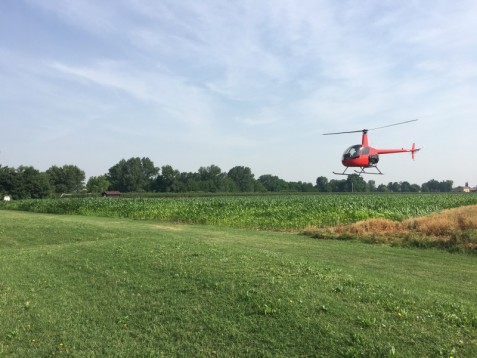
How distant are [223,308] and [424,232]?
1348cm

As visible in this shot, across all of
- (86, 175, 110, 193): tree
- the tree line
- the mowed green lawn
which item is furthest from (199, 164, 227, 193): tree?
the mowed green lawn

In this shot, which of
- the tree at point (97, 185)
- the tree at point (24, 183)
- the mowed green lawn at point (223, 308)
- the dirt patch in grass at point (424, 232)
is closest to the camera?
the mowed green lawn at point (223, 308)

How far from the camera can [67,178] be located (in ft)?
426

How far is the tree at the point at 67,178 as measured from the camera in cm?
12631

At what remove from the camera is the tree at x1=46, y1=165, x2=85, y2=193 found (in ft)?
414

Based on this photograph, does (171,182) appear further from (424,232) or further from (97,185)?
(424,232)

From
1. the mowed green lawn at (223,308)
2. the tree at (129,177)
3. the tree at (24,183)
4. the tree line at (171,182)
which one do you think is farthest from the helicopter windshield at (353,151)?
the tree at (129,177)

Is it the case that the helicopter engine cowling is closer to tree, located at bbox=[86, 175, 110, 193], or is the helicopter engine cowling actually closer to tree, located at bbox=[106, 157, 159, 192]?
tree, located at bbox=[86, 175, 110, 193]

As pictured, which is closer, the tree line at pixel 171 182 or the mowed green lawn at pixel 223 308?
the mowed green lawn at pixel 223 308

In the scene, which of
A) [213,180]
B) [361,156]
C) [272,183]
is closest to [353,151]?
[361,156]

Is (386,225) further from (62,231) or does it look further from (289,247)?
(62,231)

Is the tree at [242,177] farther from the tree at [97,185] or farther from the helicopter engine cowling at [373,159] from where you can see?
the helicopter engine cowling at [373,159]

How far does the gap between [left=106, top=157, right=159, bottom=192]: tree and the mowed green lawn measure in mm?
125658

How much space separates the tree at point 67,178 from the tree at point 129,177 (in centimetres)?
867
